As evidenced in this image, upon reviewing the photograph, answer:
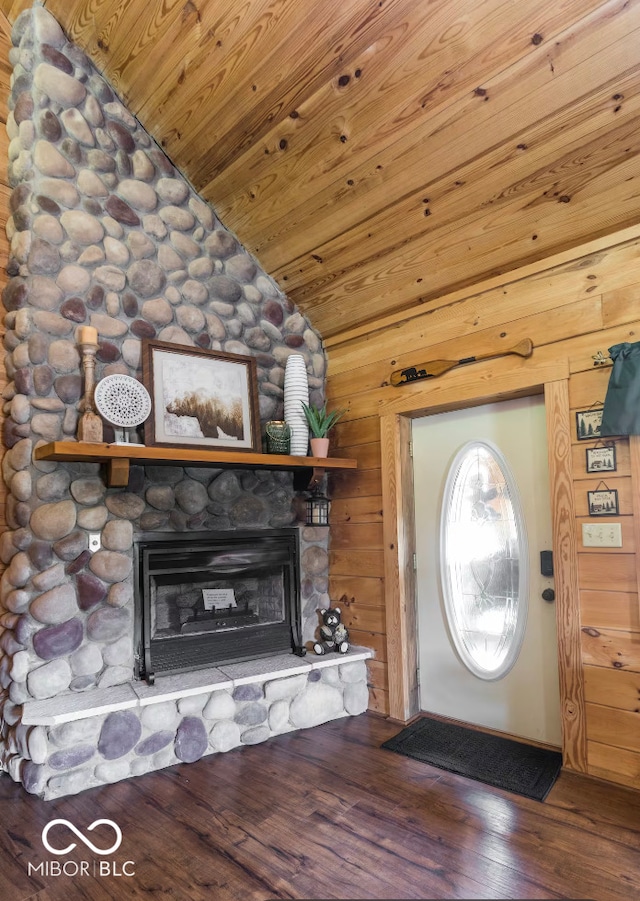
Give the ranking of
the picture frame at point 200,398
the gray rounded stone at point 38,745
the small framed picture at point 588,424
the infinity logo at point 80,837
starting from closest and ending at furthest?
1. the infinity logo at point 80,837
2. the gray rounded stone at point 38,745
3. the small framed picture at point 588,424
4. the picture frame at point 200,398

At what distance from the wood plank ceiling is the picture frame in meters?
0.82

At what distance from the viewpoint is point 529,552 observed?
298cm

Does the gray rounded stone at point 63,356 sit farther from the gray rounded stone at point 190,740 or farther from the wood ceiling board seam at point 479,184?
the gray rounded stone at point 190,740

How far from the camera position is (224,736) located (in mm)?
2936

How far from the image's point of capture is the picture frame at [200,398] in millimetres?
3152

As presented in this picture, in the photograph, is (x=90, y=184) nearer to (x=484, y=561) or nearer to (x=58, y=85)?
(x=58, y=85)

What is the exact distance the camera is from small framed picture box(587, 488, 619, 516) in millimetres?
2531

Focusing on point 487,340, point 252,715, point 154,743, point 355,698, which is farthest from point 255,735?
point 487,340

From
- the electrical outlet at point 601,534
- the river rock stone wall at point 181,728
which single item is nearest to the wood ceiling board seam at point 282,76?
the electrical outlet at point 601,534

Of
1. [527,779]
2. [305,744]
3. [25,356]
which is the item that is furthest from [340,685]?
[25,356]

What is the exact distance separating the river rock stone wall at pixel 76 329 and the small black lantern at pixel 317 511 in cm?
23

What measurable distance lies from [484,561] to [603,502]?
0.81 m

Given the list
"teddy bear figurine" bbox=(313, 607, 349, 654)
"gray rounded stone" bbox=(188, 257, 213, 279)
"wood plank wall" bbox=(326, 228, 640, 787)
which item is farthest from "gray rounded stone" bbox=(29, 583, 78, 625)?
"gray rounded stone" bbox=(188, 257, 213, 279)

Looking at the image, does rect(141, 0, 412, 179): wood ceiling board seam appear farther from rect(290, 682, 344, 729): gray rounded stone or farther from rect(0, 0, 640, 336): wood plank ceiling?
rect(290, 682, 344, 729): gray rounded stone
